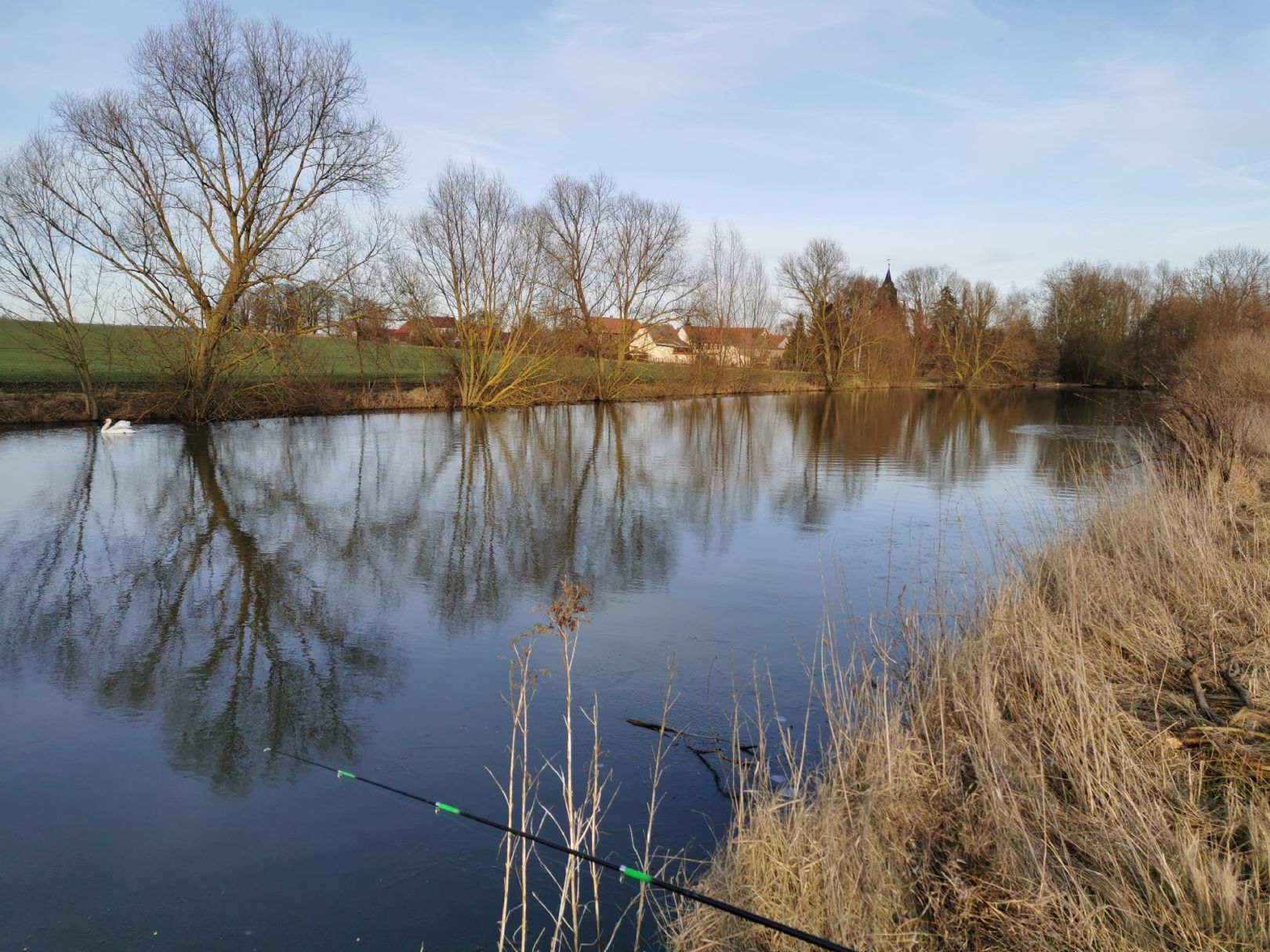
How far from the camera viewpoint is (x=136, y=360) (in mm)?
22125

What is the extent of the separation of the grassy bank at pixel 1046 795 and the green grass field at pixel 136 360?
21.7 m

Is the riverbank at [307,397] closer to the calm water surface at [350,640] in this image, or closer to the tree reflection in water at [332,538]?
the tree reflection in water at [332,538]

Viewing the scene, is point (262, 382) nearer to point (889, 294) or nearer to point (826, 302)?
point (826, 302)

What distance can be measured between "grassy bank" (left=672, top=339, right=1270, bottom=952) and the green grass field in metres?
21.7

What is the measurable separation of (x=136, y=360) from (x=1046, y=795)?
24069 millimetres

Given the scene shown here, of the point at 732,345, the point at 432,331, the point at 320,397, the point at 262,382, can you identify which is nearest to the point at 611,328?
the point at 732,345

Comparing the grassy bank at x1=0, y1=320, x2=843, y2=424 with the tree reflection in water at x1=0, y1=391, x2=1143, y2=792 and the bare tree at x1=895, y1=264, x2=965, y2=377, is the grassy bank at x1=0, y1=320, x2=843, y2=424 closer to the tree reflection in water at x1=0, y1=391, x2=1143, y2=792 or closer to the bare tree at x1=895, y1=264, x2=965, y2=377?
the tree reflection in water at x1=0, y1=391, x2=1143, y2=792

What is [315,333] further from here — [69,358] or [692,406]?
[692,406]

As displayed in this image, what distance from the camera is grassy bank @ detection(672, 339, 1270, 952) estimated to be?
2871mm

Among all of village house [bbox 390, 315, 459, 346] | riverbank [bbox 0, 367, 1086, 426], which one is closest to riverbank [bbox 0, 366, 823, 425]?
riverbank [bbox 0, 367, 1086, 426]

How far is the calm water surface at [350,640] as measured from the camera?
12.0 ft

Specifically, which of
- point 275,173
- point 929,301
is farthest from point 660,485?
point 929,301

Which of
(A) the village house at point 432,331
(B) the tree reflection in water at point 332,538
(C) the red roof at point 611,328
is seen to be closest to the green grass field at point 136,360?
(A) the village house at point 432,331

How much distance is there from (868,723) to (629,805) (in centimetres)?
128
